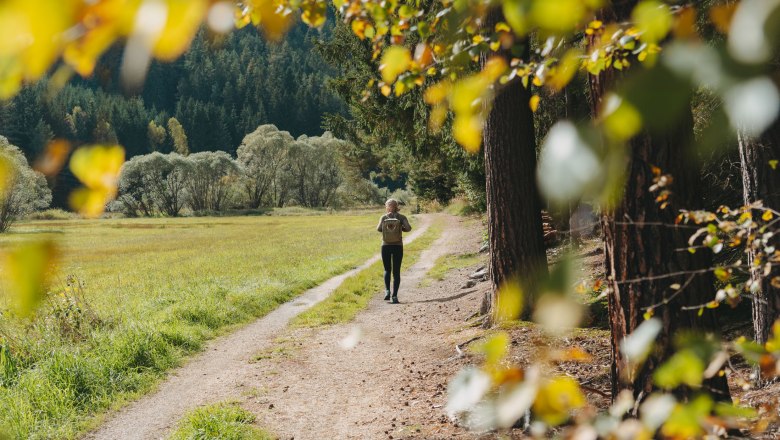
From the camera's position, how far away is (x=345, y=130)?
75.1ft

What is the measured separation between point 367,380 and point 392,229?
5.06m

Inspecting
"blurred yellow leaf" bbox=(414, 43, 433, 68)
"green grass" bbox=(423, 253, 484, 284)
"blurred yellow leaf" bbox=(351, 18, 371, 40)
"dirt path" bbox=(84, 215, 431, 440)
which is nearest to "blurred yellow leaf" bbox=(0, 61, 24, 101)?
"blurred yellow leaf" bbox=(414, 43, 433, 68)

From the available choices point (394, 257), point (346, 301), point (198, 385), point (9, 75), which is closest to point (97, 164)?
point (9, 75)

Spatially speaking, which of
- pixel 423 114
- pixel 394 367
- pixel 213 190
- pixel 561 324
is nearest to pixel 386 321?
pixel 394 367

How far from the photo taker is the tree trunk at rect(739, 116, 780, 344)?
4.39 metres

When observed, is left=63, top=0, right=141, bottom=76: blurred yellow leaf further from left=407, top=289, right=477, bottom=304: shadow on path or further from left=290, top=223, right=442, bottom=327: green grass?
left=407, top=289, right=477, bottom=304: shadow on path

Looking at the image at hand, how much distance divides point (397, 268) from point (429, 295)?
116 centimetres

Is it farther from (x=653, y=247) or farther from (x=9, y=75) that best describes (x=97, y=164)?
(x=653, y=247)

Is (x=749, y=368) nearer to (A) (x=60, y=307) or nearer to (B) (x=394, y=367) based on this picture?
(B) (x=394, y=367)

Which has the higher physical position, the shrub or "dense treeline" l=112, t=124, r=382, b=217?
"dense treeline" l=112, t=124, r=382, b=217

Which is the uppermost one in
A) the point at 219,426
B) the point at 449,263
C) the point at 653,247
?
the point at 653,247

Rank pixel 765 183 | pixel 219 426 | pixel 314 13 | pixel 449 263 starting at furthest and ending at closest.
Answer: pixel 449 263, pixel 219 426, pixel 765 183, pixel 314 13

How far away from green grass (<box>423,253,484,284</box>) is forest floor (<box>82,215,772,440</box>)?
548cm

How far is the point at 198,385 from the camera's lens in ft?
23.0
